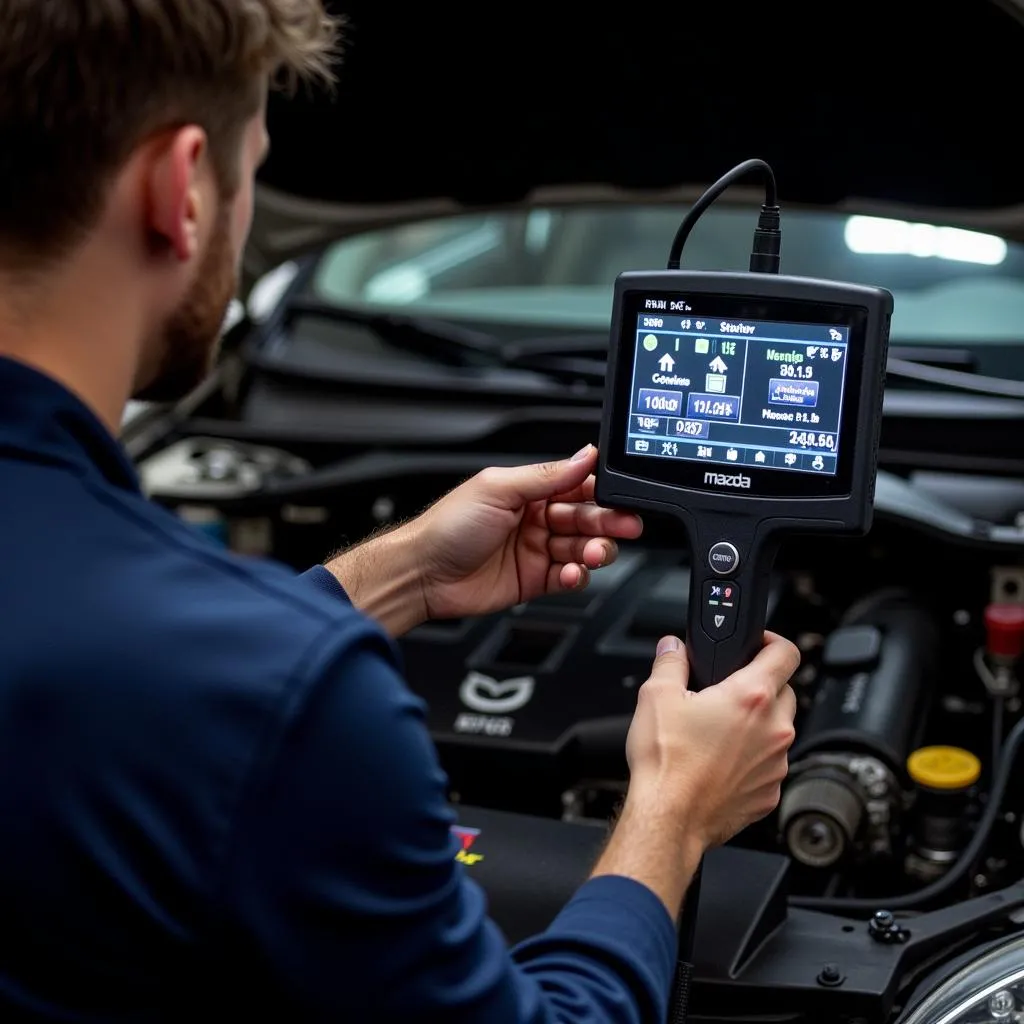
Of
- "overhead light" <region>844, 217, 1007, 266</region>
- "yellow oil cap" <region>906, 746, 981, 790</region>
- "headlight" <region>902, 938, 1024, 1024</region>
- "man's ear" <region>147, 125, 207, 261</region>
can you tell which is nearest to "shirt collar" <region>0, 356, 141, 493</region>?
"man's ear" <region>147, 125, 207, 261</region>

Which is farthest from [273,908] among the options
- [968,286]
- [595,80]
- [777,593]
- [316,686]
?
[968,286]

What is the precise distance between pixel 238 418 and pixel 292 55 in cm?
144

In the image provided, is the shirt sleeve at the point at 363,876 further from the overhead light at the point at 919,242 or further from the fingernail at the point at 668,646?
the overhead light at the point at 919,242

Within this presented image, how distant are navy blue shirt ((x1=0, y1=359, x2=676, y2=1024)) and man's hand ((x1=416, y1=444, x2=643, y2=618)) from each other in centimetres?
55

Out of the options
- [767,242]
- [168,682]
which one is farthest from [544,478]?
[168,682]

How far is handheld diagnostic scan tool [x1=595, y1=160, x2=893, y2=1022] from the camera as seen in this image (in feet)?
4.05

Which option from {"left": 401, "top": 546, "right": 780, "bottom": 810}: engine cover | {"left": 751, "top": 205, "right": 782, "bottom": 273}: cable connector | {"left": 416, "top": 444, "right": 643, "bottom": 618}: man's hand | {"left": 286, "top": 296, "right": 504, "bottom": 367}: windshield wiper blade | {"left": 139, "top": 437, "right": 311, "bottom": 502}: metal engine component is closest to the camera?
{"left": 751, "top": 205, "right": 782, "bottom": 273}: cable connector

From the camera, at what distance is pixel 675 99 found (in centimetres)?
198

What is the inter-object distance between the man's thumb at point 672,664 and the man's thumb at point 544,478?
188 millimetres

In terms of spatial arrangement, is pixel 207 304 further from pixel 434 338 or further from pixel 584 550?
pixel 434 338

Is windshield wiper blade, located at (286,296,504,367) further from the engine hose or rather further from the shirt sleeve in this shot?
the shirt sleeve

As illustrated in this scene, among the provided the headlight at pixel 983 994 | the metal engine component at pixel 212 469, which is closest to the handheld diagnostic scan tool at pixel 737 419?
the headlight at pixel 983 994

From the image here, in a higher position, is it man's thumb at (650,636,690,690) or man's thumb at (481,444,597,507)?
man's thumb at (481,444,597,507)

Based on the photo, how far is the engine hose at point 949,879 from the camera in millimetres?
1486
